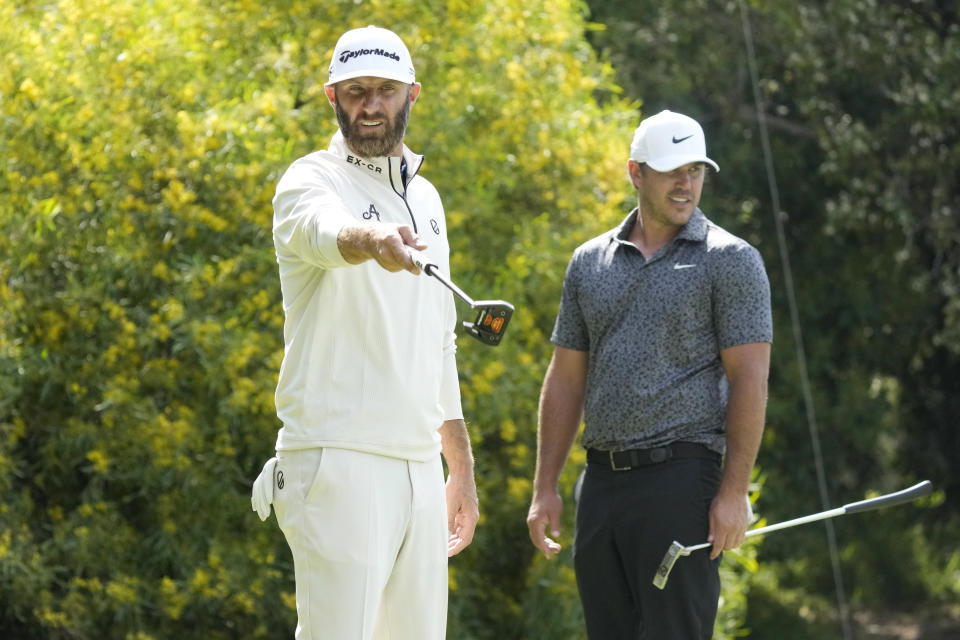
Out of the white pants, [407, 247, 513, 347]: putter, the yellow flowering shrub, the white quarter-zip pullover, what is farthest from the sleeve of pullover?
the yellow flowering shrub

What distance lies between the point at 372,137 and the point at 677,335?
3.17ft

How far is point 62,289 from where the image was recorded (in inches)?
204

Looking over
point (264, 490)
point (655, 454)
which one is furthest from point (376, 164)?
point (655, 454)

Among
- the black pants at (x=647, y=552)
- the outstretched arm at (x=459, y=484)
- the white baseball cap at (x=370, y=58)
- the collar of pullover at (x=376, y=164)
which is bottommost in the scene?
the black pants at (x=647, y=552)

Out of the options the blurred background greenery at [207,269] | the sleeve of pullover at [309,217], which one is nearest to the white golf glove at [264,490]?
the sleeve of pullover at [309,217]

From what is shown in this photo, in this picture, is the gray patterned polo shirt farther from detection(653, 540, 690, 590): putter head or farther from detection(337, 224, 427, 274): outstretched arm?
detection(337, 224, 427, 274): outstretched arm

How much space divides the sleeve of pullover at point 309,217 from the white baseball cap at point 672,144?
3.20ft

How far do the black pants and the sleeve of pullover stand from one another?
111 centimetres

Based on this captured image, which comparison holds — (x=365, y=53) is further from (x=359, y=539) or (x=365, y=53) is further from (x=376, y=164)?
(x=359, y=539)

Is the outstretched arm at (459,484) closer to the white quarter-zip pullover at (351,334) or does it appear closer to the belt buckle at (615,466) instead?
the white quarter-zip pullover at (351,334)

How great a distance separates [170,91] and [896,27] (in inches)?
198

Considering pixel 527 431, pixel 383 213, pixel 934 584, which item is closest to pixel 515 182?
pixel 527 431

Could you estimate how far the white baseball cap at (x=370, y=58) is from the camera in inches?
110

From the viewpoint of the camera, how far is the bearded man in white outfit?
268 centimetres
